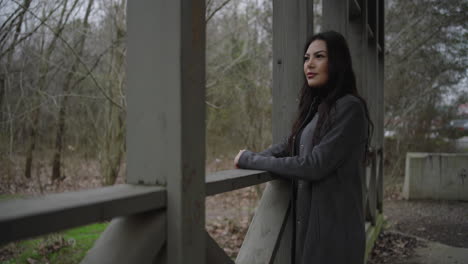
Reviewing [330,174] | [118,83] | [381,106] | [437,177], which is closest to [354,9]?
[330,174]

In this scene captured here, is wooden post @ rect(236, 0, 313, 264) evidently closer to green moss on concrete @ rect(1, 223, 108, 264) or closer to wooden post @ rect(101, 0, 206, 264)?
wooden post @ rect(101, 0, 206, 264)

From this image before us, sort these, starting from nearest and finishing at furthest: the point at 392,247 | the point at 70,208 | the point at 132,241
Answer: the point at 70,208 → the point at 132,241 → the point at 392,247

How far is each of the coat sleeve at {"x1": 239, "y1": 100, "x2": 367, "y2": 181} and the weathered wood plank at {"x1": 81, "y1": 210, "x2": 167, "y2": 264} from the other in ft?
2.63

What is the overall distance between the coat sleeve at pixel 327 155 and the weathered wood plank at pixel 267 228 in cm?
23

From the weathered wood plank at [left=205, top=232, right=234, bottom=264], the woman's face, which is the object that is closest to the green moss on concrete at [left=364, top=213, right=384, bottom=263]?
the woman's face

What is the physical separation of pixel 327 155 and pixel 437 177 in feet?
22.6

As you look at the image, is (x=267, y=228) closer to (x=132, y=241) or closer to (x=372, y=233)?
(x=132, y=241)

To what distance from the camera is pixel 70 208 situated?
72 cm

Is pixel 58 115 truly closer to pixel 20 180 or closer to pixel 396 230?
pixel 20 180

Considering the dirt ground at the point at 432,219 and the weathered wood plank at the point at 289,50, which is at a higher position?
the weathered wood plank at the point at 289,50

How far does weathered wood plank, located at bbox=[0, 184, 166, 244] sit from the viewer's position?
0.64 m

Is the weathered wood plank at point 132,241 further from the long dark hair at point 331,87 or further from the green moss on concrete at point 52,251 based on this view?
the green moss on concrete at point 52,251

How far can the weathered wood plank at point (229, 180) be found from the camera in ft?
3.96

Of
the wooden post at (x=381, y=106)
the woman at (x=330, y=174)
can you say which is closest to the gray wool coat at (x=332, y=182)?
the woman at (x=330, y=174)
